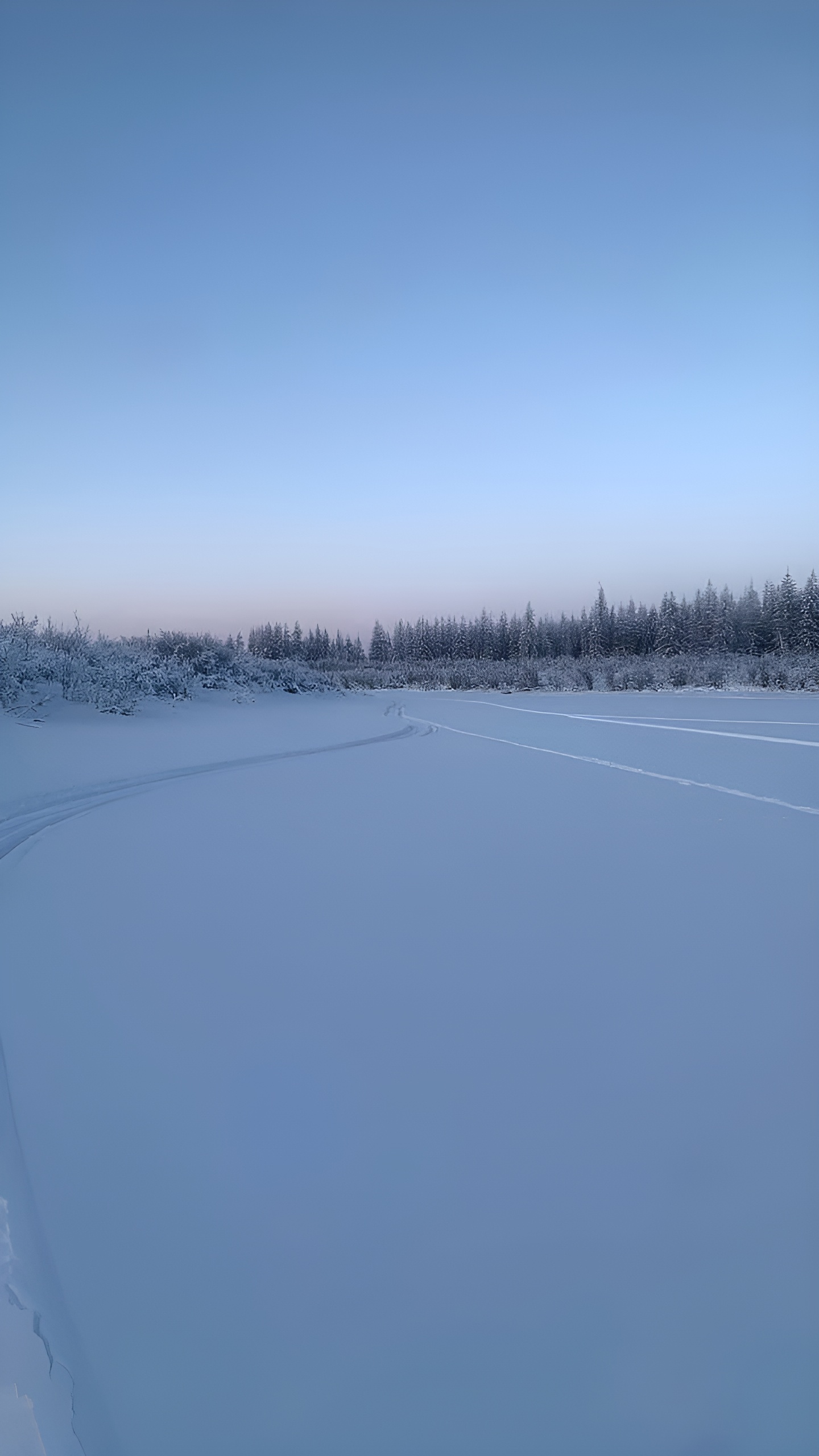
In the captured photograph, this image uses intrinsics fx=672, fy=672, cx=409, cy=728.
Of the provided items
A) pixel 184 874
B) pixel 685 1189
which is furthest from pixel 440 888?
pixel 685 1189

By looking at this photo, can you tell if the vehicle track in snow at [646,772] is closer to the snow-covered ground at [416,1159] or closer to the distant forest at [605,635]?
the snow-covered ground at [416,1159]

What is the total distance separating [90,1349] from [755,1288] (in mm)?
911

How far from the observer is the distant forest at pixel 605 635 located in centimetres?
5350

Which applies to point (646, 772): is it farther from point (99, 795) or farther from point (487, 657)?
point (487, 657)

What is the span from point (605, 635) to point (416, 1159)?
79.9 m

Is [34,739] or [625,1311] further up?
[34,739]

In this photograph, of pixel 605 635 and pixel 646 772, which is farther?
pixel 605 635

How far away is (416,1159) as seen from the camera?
1.17m

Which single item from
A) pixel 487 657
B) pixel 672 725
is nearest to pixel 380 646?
pixel 487 657

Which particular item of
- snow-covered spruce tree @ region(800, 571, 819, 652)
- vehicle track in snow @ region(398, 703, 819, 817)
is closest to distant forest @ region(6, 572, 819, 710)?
snow-covered spruce tree @ region(800, 571, 819, 652)

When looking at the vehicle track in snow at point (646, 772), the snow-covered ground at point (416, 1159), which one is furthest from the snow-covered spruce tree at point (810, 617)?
the snow-covered ground at point (416, 1159)

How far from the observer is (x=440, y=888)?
2576 mm

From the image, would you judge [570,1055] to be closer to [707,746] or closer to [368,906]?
[368,906]

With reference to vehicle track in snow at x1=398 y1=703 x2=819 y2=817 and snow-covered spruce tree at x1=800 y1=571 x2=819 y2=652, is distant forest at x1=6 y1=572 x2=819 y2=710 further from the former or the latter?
vehicle track in snow at x1=398 y1=703 x2=819 y2=817
